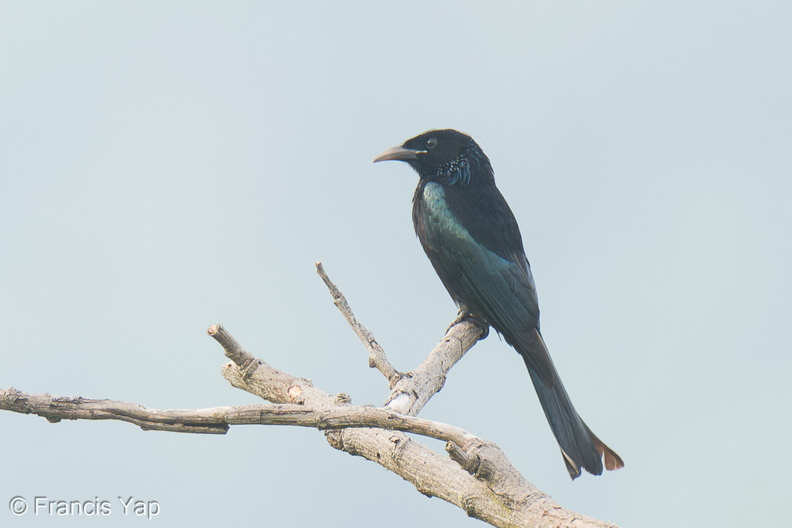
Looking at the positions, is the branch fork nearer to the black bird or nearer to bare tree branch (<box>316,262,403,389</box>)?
bare tree branch (<box>316,262,403,389</box>)

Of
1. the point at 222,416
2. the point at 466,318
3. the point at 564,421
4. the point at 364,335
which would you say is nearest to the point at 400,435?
the point at 364,335

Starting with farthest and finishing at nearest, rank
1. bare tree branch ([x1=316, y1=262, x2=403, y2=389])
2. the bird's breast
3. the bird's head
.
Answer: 1. the bird's head
2. the bird's breast
3. bare tree branch ([x1=316, y1=262, x2=403, y2=389])

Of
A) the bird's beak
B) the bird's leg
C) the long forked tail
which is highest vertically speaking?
the bird's beak

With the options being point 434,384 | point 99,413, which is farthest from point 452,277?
point 99,413

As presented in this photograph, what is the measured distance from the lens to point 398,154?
20.7 feet

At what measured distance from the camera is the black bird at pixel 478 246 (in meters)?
5.14

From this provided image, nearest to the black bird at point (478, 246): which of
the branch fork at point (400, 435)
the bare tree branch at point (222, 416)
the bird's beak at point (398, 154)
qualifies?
the bird's beak at point (398, 154)

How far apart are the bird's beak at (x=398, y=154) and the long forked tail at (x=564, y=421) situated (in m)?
1.77

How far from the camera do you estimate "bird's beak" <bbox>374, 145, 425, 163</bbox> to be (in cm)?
627

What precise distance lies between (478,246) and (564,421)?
1352 millimetres

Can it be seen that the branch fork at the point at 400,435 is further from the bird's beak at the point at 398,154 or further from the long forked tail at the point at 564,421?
the bird's beak at the point at 398,154

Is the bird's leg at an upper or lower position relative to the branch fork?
→ upper

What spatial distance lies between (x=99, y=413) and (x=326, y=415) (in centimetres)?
95

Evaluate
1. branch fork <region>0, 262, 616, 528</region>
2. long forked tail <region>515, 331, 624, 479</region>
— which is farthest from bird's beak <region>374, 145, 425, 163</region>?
branch fork <region>0, 262, 616, 528</region>
